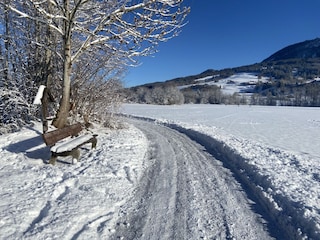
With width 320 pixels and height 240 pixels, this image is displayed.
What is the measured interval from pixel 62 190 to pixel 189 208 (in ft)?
8.40

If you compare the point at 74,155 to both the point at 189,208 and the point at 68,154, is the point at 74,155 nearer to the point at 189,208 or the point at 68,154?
the point at 68,154

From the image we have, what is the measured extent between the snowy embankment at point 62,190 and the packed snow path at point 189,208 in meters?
0.31

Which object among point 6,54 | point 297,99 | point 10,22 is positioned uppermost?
point 10,22

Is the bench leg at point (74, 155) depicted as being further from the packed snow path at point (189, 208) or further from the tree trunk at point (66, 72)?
the tree trunk at point (66, 72)

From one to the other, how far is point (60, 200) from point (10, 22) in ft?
36.0

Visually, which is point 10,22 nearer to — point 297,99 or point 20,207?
point 20,207

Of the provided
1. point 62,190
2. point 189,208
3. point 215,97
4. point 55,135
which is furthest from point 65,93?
point 215,97

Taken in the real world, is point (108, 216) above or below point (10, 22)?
below

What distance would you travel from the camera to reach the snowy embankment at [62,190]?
408 centimetres

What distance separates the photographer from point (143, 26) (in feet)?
30.5

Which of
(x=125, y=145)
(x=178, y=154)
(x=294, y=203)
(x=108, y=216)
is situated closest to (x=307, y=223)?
(x=294, y=203)

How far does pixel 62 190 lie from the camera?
554 cm

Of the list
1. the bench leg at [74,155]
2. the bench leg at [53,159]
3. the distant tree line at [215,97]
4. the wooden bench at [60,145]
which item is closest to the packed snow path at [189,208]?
the bench leg at [74,155]

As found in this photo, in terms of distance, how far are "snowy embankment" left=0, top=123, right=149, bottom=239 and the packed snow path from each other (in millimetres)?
312
